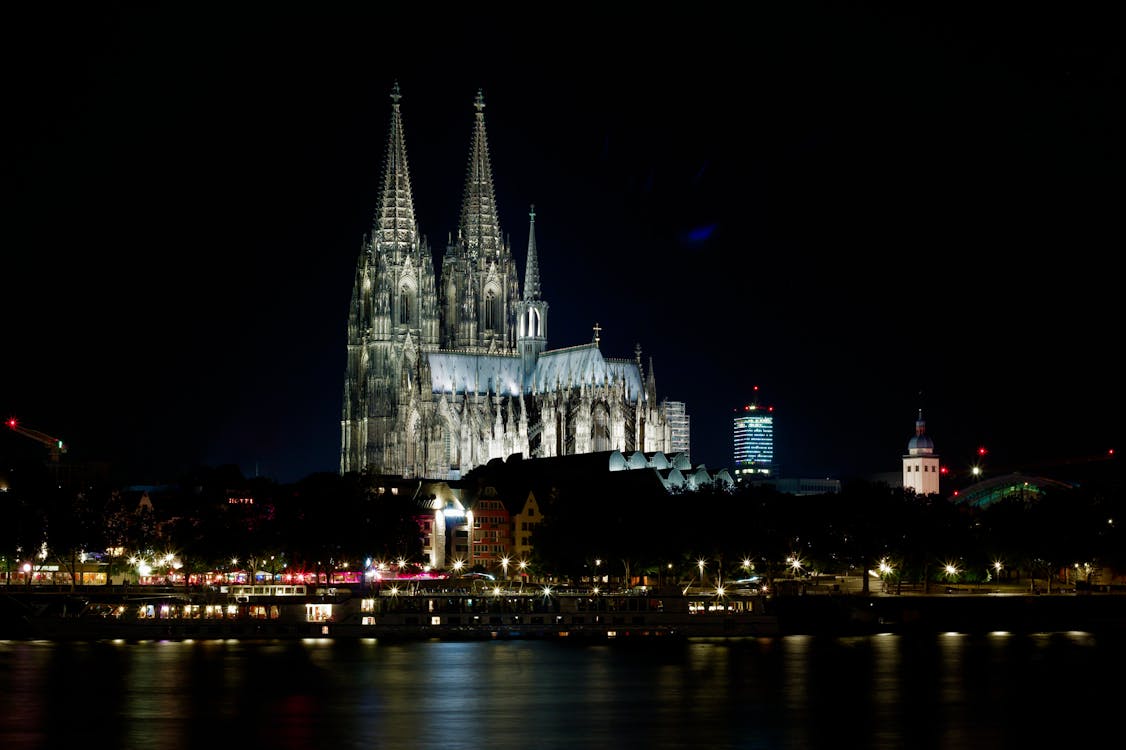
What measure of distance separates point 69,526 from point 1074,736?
8746 centimetres

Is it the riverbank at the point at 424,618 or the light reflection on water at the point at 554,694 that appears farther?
the riverbank at the point at 424,618

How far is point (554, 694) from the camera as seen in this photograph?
304ft

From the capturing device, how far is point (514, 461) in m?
194

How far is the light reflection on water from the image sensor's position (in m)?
81.1

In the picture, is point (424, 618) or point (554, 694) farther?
point (424, 618)

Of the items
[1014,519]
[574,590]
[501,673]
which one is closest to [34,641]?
[501,673]

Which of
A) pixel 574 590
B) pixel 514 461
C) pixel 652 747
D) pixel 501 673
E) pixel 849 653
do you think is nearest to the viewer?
pixel 652 747

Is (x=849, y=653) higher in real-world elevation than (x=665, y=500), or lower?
lower

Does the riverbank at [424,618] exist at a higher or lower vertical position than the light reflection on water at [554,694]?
higher

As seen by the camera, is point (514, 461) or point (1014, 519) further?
point (514, 461)

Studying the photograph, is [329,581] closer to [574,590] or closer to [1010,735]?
[574,590]

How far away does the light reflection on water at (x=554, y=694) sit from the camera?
266 feet

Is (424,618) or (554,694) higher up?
(424,618)

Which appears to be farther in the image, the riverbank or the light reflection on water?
the riverbank
